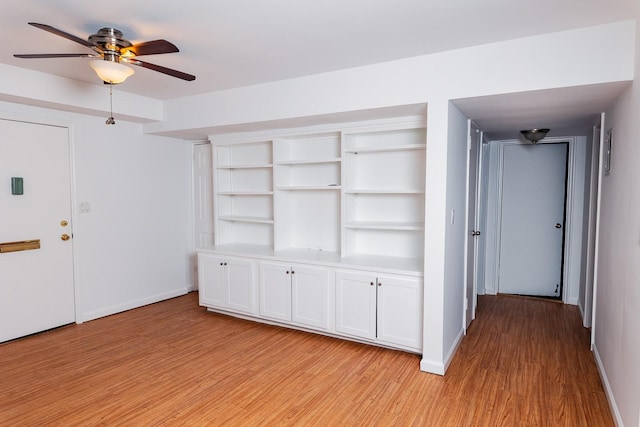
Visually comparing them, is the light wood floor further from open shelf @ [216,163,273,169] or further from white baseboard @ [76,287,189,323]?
open shelf @ [216,163,273,169]

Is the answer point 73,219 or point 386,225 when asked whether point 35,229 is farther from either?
point 386,225

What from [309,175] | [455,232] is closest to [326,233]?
[309,175]

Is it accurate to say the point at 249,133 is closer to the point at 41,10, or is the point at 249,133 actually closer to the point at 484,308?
the point at 41,10

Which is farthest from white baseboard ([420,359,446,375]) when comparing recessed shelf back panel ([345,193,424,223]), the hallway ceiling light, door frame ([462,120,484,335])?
the hallway ceiling light

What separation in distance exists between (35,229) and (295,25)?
3.20m

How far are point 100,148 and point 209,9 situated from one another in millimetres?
2780

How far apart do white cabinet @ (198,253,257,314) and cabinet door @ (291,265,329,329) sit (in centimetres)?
51

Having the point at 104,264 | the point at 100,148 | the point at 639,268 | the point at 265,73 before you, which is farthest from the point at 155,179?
the point at 639,268

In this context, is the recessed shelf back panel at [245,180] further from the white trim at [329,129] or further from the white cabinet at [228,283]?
the white cabinet at [228,283]

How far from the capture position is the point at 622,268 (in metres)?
2.37

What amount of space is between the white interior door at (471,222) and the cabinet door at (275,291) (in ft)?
5.74

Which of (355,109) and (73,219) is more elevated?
(355,109)

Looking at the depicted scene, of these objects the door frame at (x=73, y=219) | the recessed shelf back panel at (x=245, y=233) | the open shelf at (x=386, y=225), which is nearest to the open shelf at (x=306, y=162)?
the open shelf at (x=386, y=225)

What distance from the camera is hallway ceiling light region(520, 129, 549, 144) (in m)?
4.39
